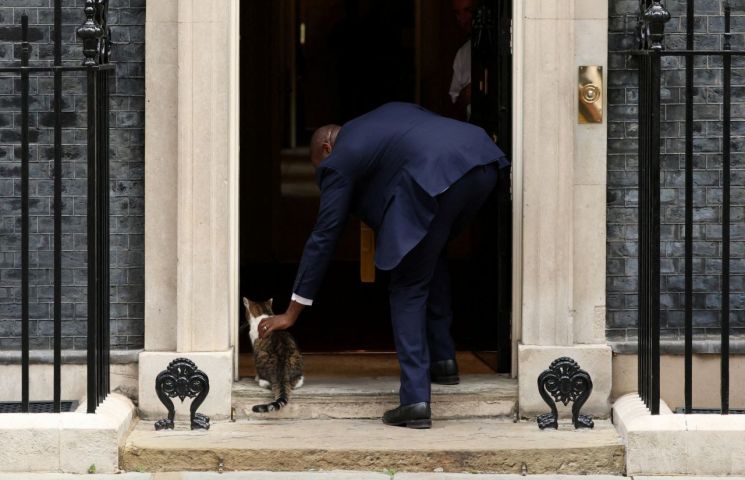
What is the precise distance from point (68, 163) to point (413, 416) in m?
2.11

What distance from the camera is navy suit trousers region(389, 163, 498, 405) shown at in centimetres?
740

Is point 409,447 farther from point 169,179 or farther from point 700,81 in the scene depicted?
point 700,81

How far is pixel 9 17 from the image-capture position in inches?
301

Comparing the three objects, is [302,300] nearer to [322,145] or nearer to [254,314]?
[254,314]

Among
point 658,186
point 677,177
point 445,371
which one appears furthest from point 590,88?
point 445,371

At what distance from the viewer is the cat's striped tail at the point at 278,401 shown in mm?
7590

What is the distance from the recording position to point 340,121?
22.6 m

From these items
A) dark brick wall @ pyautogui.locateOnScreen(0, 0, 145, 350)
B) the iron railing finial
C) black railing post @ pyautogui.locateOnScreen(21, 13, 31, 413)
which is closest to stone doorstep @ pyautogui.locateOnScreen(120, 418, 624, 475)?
black railing post @ pyautogui.locateOnScreen(21, 13, 31, 413)

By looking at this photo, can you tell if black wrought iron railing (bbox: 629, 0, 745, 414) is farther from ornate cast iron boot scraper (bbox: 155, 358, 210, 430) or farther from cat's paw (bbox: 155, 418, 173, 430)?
cat's paw (bbox: 155, 418, 173, 430)

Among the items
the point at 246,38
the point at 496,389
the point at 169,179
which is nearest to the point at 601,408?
the point at 496,389

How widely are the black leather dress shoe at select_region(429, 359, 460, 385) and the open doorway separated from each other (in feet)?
1.11

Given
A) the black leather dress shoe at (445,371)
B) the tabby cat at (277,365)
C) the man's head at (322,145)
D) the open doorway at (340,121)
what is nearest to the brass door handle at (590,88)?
the open doorway at (340,121)

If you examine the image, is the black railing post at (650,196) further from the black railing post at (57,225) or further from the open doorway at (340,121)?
the black railing post at (57,225)

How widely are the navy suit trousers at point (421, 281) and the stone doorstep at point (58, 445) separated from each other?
1408 millimetres
